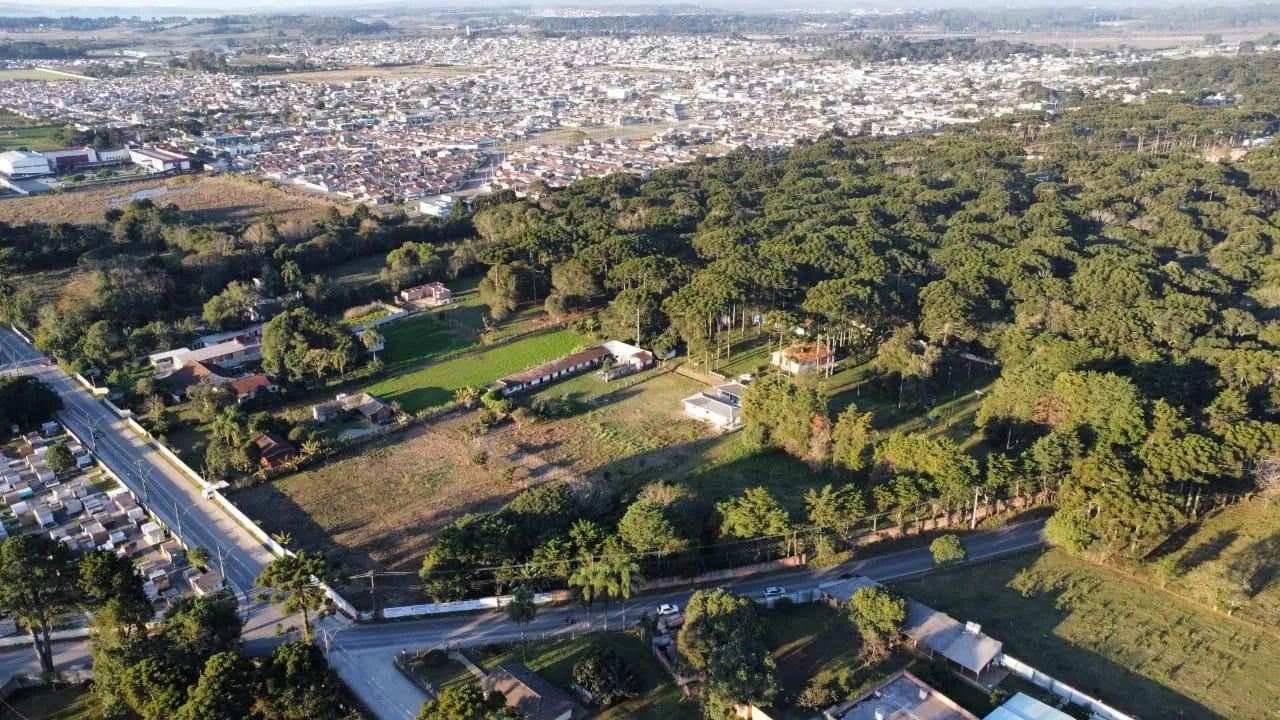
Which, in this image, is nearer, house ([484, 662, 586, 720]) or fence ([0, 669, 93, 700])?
house ([484, 662, 586, 720])

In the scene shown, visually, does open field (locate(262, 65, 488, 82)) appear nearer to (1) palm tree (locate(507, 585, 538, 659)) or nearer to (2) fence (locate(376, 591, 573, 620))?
(2) fence (locate(376, 591, 573, 620))

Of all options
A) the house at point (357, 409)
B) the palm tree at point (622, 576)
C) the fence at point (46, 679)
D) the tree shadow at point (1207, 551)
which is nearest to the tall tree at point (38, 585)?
the fence at point (46, 679)

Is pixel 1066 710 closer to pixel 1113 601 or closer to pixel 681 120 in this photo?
pixel 1113 601

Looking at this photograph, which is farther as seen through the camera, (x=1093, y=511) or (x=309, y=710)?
(x=1093, y=511)

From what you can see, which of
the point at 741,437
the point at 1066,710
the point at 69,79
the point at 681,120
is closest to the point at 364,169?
the point at 681,120

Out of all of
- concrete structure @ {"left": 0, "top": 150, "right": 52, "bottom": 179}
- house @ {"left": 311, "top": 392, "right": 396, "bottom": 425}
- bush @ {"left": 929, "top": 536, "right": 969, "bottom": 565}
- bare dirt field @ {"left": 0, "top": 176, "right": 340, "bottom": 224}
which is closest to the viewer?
bush @ {"left": 929, "top": 536, "right": 969, "bottom": 565}

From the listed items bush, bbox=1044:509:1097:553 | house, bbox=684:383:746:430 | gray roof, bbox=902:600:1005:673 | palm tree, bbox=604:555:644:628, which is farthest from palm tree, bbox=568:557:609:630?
bush, bbox=1044:509:1097:553
